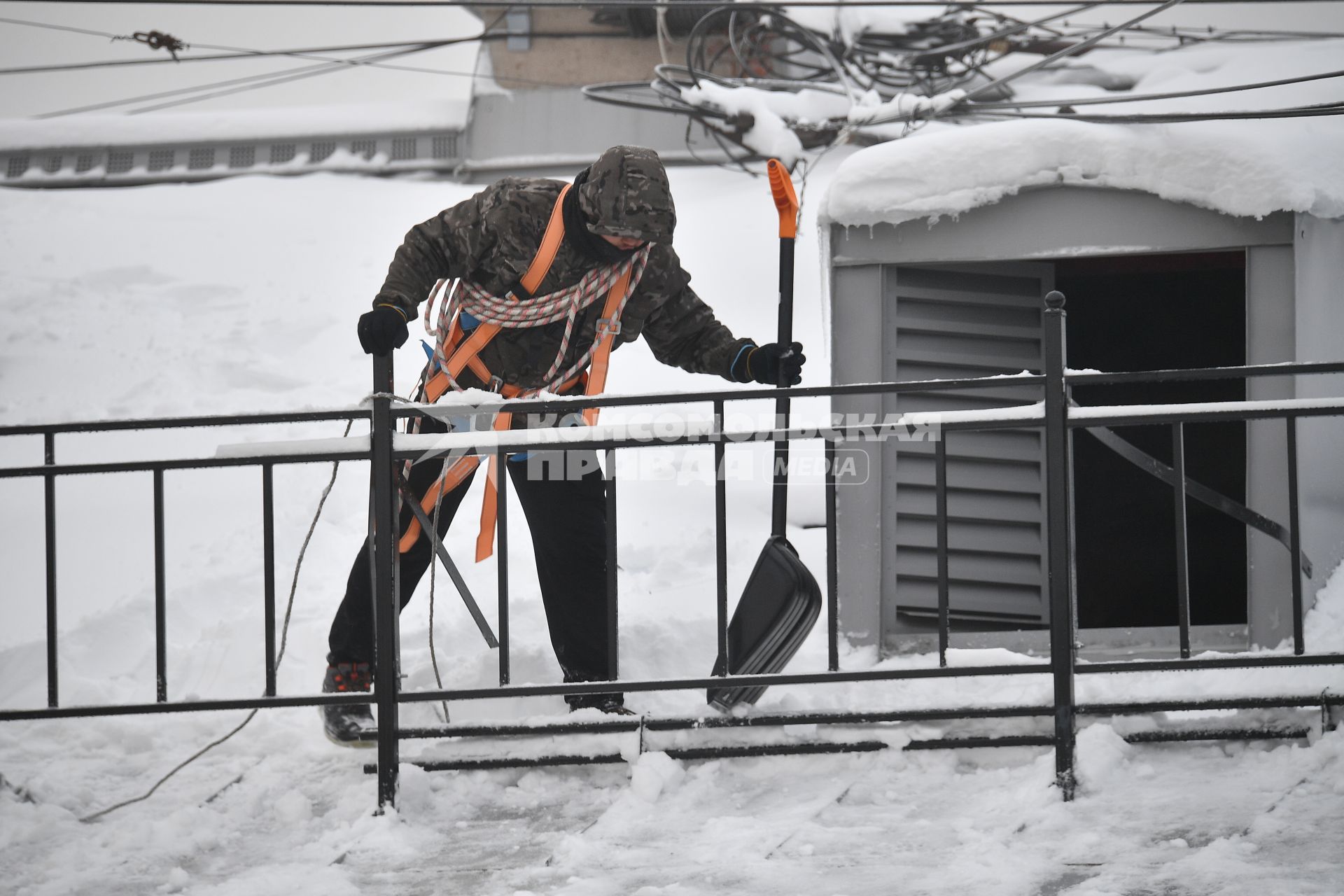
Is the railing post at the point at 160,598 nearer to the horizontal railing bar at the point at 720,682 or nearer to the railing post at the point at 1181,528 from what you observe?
the horizontal railing bar at the point at 720,682

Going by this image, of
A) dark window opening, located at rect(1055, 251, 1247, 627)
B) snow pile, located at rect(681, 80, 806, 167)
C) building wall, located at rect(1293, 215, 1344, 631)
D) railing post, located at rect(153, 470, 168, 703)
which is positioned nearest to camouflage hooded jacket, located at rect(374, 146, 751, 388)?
railing post, located at rect(153, 470, 168, 703)

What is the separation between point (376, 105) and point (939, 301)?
11151 mm

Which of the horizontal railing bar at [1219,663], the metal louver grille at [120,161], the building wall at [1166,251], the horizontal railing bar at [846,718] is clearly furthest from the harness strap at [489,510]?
the metal louver grille at [120,161]

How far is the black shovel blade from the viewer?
3748 millimetres

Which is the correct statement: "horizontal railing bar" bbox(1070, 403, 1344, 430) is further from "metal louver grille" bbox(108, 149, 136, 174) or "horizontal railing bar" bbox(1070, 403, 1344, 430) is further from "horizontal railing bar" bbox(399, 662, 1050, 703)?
"metal louver grille" bbox(108, 149, 136, 174)

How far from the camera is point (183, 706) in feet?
11.1

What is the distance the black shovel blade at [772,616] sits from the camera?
3.75 metres

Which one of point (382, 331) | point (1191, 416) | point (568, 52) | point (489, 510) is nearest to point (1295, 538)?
point (1191, 416)

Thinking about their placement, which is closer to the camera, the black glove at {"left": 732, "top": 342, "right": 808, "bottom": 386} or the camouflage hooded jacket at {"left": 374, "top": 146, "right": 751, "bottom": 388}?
the camouflage hooded jacket at {"left": 374, "top": 146, "right": 751, "bottom": 388}

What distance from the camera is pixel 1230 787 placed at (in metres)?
3.13

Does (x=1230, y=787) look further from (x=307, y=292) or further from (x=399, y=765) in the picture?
(x=307, y=292)

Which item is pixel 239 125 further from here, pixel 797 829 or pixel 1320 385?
pixel 797 829

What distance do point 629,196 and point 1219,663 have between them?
7.02 feet

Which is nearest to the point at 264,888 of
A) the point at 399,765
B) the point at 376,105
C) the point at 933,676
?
the point at 399,765
